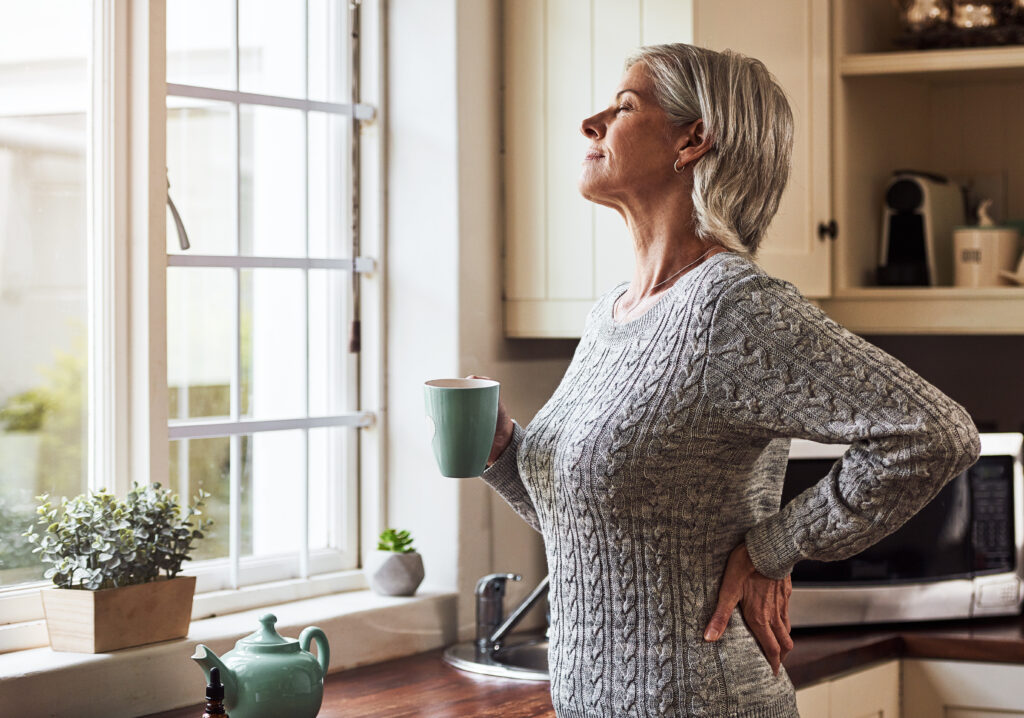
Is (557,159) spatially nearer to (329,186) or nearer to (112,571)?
(329,186)

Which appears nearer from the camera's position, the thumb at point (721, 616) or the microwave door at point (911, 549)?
the thumb at point (721, 616)

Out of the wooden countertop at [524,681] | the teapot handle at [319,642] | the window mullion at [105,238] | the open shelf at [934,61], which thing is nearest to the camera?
the teapot handle at [319,642]

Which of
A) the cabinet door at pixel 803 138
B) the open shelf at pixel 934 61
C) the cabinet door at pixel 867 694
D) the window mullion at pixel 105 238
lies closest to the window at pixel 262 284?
the window mullion at pixel 105 238

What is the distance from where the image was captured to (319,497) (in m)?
2.24

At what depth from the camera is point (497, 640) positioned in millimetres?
2094

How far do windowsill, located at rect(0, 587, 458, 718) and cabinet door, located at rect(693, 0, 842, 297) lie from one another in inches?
36.4

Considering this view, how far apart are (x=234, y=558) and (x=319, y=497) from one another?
0.23 metres

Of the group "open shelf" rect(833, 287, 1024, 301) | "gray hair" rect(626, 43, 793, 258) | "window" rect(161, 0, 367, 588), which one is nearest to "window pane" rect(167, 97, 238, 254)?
"window" rect(161, 0, 367, 588)

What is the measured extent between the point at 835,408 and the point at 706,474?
0.56ft

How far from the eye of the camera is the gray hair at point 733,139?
1.30 metres

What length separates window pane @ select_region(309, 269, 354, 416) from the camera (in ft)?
7.29

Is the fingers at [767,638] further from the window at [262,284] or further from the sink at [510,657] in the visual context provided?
the window at [262,284]

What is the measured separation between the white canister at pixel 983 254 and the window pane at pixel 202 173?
58.2 inches

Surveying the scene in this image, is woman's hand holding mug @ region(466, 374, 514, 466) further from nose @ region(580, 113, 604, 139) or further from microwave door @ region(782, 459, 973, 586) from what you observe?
microwave door @ region(782, 459, 973, 586)
